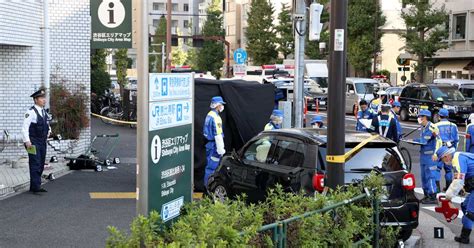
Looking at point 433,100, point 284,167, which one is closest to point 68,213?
point 284,167

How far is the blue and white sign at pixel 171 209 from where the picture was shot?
4.95 meters

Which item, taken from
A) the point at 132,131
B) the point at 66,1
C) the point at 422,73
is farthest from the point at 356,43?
the point at 66,1

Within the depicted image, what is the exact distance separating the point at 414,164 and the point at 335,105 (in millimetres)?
11333

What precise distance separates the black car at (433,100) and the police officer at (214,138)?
18880mm

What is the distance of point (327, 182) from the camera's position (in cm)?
712

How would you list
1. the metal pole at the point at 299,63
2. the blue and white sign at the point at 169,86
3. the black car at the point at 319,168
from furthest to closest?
the metal pole at the point at 299,63 < the black car at the point at 319,168 < the blue and white sign at the point at 169,86

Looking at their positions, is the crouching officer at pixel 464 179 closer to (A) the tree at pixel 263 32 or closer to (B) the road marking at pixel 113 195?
(B) the road marking at pixel 113 195

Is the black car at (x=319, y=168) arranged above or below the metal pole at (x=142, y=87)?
below

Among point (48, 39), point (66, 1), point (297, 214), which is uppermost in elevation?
point (66, 1)

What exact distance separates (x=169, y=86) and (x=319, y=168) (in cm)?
344

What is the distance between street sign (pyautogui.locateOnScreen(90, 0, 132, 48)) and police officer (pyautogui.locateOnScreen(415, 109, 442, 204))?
5970 mm

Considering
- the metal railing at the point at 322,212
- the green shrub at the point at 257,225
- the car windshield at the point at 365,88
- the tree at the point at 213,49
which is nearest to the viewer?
the green shrub at the point at 257,225

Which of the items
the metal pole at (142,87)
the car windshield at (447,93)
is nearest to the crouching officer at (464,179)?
the metal pole at (142,87)

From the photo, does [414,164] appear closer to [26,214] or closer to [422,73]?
[26,214]
